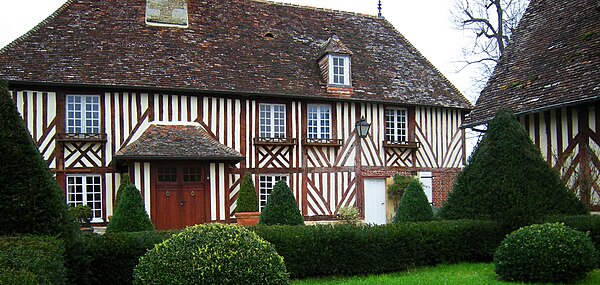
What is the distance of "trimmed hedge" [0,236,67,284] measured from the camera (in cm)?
455

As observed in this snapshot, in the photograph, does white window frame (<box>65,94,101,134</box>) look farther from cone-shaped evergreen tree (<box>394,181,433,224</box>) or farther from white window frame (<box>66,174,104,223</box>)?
cone-shaped evergreen tree (<box>394,181,433,224</box>)

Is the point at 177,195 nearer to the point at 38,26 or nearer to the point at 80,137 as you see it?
the point at 80,137

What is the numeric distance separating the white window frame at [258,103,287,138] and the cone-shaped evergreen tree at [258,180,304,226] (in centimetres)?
612

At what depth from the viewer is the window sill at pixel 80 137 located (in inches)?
647

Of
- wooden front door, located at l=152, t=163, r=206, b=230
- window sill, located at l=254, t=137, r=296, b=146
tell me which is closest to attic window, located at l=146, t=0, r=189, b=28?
window sill, located at l=254, t=137, r=296, b=146

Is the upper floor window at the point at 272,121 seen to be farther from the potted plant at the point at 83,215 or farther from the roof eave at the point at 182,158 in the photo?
the potted plant at the point at 83,215

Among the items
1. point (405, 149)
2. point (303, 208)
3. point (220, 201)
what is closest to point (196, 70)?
point (220, 201)

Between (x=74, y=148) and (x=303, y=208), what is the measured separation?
724cm

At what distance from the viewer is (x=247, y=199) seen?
1655cm

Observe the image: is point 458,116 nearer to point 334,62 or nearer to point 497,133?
point 334,62

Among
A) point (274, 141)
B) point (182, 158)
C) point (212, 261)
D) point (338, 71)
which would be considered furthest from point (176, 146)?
point (212, 261)

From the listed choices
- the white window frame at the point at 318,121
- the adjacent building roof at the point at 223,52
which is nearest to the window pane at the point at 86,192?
the adjacent building roof at the point at 223,52

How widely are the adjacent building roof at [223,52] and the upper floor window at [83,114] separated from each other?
0.68 m

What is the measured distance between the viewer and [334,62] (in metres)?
19.9
